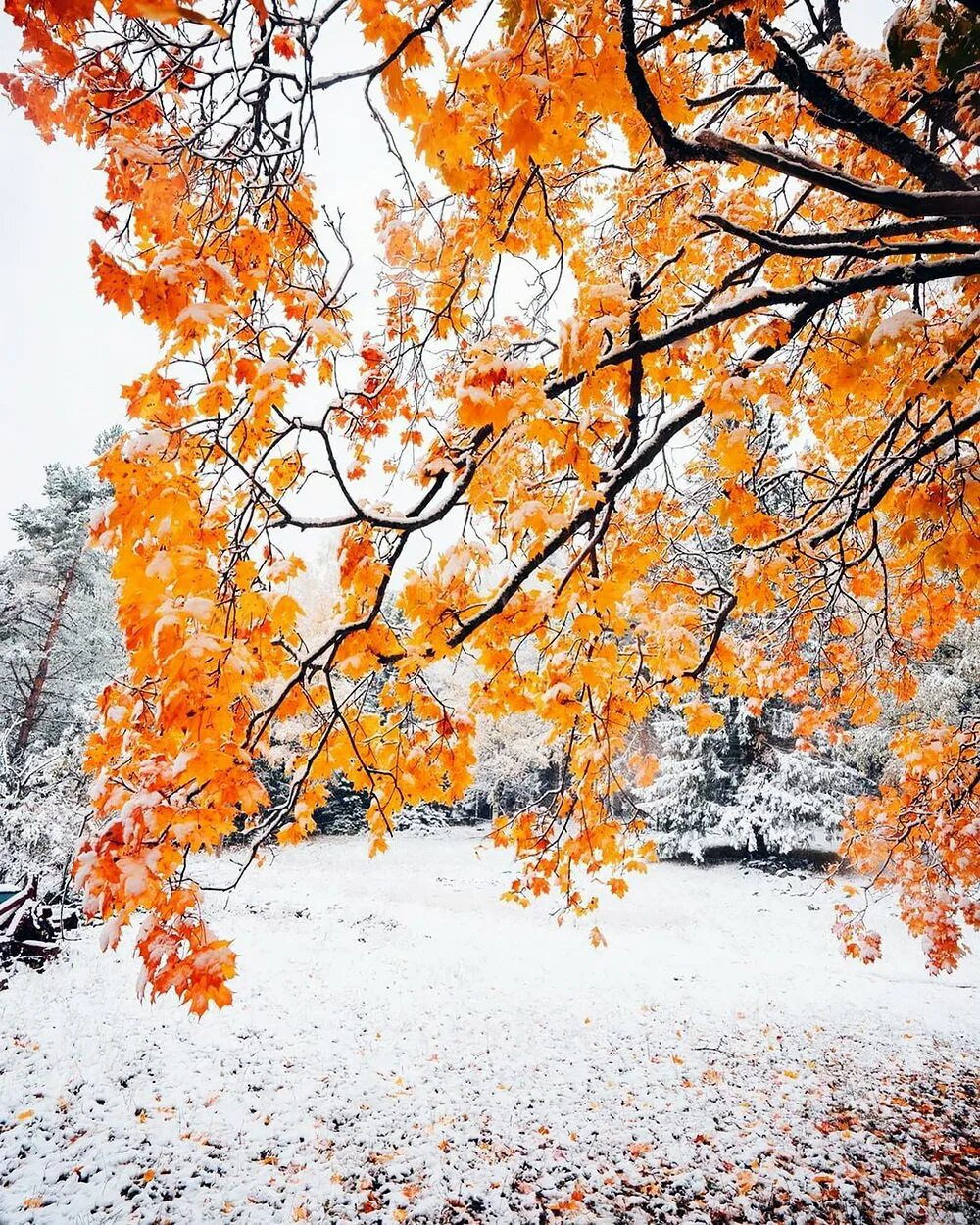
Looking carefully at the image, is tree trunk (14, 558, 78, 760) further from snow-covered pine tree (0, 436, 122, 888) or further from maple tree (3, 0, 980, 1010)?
maple tree (3, 0, 980, 1010)

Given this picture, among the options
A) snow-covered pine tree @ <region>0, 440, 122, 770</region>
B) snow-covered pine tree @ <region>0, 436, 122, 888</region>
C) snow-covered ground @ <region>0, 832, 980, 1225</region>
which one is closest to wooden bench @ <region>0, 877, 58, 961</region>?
snow-covered ground @ <region>0, 832, 980, 1225</region>

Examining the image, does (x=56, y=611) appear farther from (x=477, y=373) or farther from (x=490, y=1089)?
(x=477, y=373)

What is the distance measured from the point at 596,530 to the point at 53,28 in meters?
2.74

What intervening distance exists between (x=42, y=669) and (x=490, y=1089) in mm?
17093

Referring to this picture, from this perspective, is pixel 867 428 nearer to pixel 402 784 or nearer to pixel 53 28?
pixel 402 784

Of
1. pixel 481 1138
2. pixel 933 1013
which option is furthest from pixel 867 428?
pixel 933 1013

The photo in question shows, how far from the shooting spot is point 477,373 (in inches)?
75.7

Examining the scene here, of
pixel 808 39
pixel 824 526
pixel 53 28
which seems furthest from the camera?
pixel 824 526

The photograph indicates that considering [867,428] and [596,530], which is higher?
[867,428]

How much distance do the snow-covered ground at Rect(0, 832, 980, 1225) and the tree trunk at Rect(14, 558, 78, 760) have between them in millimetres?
8665

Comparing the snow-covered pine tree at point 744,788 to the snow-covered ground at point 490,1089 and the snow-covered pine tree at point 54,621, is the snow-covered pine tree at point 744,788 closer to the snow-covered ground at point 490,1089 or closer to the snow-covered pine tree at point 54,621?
the snow-covered ground at point 490,1089

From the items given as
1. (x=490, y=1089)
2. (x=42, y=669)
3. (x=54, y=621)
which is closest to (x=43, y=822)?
(x=42, y=669)

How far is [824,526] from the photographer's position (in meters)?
4.81

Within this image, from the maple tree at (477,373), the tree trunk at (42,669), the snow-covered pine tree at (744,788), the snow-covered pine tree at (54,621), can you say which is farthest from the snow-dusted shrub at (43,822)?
the snow-covered pine tree at (744,788)
